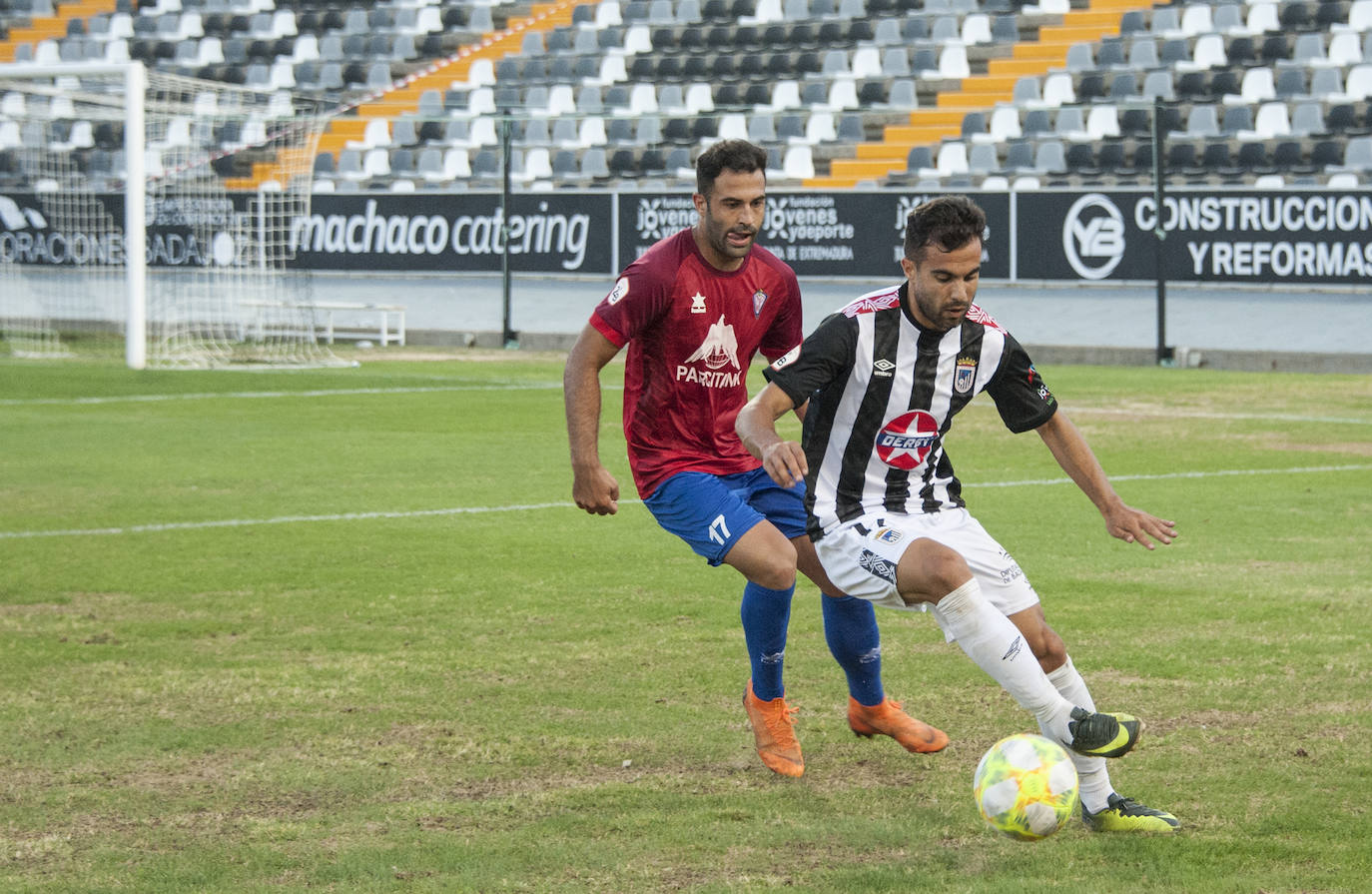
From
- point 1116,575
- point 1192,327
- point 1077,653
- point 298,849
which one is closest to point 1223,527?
point 1116,575

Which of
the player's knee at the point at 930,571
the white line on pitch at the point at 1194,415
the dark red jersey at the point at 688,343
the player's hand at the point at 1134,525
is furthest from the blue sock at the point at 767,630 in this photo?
the white line on pitch at the point at 1194,415

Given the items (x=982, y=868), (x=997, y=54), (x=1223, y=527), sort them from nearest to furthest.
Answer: (x=982, y=868) < (x=1223, y=527) < (x=997, y=54)

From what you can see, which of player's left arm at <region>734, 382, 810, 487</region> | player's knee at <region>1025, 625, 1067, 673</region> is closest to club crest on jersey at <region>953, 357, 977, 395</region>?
player's left arm at <region>734, 382, 810, 487</region>

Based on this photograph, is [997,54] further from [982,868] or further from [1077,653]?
[982,868]

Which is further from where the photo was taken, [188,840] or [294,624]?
[294,624]

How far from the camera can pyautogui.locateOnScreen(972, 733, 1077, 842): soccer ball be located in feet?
13.8

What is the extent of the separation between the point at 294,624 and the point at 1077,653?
2983 millimetres

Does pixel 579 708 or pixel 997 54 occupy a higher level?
pixel 997 54

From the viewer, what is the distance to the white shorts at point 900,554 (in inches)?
183

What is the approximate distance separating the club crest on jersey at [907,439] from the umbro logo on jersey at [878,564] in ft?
0.96

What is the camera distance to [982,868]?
4211 mm

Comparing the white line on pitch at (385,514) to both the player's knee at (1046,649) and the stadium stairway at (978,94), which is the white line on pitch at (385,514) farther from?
the stadium stairway at (978,94)

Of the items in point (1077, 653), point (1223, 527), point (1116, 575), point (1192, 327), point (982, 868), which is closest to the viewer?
point (982, 868)

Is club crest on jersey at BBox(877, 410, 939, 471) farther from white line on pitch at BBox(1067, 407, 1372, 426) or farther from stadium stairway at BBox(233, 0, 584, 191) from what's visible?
stadium stairway at BBox(233, 0, 584, 191)
